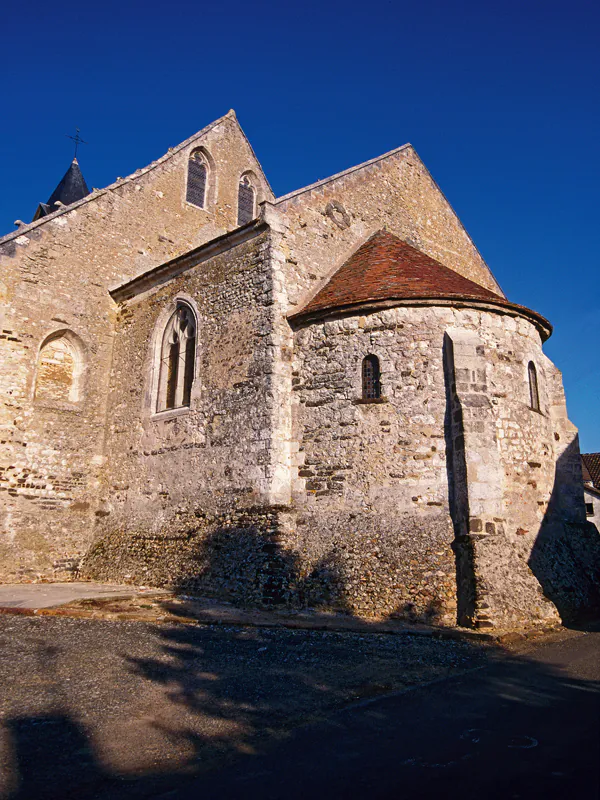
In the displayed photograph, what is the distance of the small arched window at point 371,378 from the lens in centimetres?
1052

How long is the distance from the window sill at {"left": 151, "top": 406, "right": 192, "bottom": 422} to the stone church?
101 millimetres

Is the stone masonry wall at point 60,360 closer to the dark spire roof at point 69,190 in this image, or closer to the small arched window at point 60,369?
the small arched window at point 60,369

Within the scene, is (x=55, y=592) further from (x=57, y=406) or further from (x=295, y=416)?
(x=295, y=416)

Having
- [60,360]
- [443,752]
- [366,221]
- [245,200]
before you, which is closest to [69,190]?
[245,200]

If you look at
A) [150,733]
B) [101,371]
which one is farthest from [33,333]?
[150,733]

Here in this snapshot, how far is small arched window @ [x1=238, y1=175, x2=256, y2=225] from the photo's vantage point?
19906 mm

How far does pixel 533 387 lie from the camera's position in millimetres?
11297

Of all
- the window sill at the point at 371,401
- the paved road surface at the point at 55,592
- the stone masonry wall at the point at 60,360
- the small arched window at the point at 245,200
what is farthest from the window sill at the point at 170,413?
the small arched window at the point at 245,200

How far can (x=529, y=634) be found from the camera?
823cm

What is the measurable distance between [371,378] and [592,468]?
1146 inches

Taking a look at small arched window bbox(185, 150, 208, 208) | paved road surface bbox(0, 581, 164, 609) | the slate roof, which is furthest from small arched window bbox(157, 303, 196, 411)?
small arched window bbox(185, 150, 208, 208)

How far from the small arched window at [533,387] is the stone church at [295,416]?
0.29 feet

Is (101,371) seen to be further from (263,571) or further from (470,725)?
(470,725)

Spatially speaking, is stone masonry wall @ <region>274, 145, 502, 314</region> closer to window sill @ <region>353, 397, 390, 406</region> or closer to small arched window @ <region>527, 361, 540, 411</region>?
window sill @ <region>353, 397, 390, 406</region>
